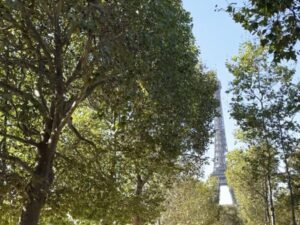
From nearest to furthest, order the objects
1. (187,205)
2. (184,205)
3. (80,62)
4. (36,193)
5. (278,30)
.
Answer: (278,30)
(80,62)
(36,193)
(184,205)
(187,205)

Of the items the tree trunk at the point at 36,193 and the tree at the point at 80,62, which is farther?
the tree trunk at the point at 36,193

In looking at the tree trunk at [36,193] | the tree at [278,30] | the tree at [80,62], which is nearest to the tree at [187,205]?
the tree at [80,62]

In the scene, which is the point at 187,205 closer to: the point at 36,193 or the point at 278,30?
the point at 36,193

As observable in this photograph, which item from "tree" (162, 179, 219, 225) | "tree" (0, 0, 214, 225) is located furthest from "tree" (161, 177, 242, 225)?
"tree" (0, 0, 214, 225)

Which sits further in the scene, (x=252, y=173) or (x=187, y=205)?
(x=187, y=205)

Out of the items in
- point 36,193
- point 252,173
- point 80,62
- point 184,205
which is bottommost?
point 36,193

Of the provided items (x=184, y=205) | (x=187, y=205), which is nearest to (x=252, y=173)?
(x=184, y=205)

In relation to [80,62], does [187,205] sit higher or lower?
higher

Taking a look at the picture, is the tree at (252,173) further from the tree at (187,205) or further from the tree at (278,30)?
the tree at (278,30)

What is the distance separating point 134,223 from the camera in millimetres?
23469

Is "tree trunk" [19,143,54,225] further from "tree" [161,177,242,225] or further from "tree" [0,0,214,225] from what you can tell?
"tree" [161,177,242,225]

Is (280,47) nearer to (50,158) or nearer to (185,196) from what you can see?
(50,158)

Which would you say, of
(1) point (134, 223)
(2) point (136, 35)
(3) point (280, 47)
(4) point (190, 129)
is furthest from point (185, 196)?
(3) point (280, 47)

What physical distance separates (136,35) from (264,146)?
13628mm
